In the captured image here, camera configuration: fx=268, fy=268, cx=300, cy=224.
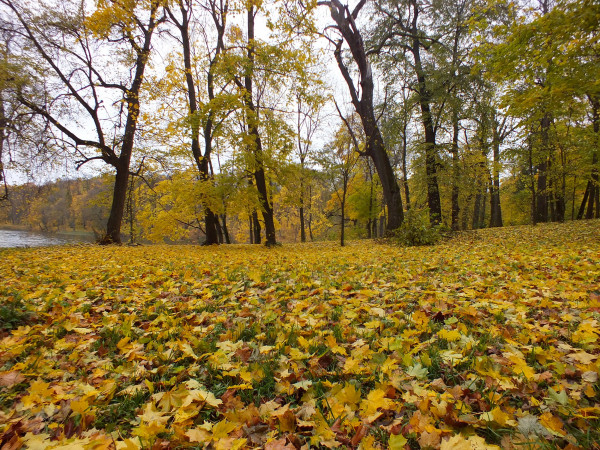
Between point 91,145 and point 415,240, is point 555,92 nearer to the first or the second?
point 415,240

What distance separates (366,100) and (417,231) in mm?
5437

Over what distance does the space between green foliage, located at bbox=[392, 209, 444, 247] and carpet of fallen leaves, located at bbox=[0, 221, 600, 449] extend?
5.55 m

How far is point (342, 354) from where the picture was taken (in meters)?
1.71

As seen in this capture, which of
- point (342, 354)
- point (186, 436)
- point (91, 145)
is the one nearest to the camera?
point (186, 436)

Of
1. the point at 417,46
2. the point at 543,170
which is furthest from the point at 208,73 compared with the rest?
the point at 543,170

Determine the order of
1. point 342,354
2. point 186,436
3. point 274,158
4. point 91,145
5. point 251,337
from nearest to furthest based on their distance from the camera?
point 186,436 < point 342,354 < point 251,337 < point 91,145 < point 274,158

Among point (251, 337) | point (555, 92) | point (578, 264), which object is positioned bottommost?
point (251, 337)

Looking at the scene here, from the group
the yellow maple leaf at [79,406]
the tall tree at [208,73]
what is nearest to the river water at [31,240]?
the tall tree at [208,73]

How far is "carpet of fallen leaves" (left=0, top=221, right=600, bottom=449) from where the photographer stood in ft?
3.48

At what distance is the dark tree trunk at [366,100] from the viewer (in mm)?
9852

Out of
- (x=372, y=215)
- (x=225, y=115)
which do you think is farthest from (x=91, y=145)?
(x=372, y=215)

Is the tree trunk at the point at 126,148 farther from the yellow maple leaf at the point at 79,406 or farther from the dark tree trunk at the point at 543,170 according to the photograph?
the dark tree trunk at the point at 543,170

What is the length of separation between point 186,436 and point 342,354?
97cm

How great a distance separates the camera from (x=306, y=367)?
157 centimetres
